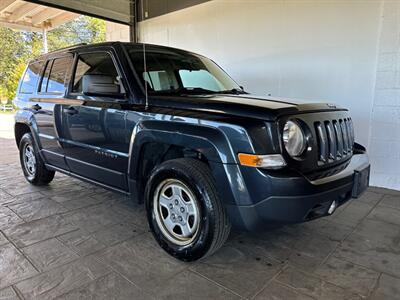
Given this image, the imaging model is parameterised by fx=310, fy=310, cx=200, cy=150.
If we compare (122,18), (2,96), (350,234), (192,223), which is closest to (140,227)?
(192,223)

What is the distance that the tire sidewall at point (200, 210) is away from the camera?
2.17m

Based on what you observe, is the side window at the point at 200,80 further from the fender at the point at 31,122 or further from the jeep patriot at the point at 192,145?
the fender at the point at 31,122

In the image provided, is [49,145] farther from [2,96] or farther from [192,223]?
[2,96]

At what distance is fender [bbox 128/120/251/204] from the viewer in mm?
2002

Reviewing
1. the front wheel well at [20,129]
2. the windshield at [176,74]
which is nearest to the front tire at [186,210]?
the windshield at [176,74]

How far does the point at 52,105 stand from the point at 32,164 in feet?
4.13

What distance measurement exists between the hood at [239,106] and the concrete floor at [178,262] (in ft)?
3.73

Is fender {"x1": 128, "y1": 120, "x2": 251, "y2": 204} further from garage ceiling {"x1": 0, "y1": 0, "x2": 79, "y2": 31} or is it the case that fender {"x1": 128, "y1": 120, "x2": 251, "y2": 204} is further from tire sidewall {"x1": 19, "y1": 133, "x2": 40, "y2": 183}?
garage ceiling {"x1": 0, "y1": 0, "x2": 79, "y2": 31}

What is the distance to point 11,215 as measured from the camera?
3.29 metres

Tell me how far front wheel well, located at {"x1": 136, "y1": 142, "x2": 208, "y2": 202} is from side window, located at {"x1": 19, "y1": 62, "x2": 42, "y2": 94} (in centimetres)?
232

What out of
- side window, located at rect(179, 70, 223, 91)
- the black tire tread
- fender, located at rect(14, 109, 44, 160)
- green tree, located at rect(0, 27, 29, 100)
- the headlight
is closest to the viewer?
the headlight

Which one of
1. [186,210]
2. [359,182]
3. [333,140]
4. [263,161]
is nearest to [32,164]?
[186,210]

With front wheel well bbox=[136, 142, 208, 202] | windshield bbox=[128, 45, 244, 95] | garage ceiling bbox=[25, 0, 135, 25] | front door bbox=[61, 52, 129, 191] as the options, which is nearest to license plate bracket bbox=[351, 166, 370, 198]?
front wheel well bbox=[136, 142, 208, 202]

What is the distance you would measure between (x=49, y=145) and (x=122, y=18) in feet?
15.3
